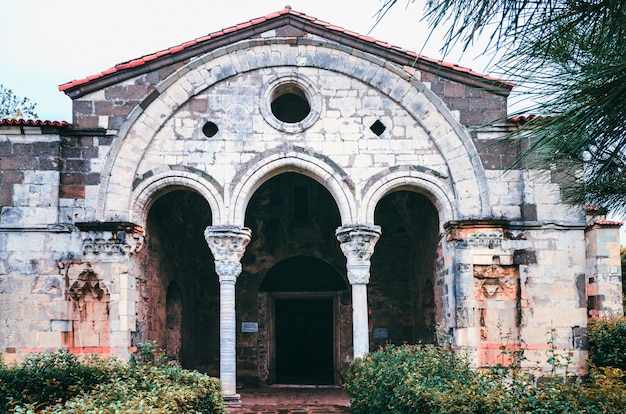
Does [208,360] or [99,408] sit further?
[208,360]

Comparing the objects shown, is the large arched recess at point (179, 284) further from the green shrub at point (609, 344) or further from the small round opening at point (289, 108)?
the green shrub at point (609, 344)

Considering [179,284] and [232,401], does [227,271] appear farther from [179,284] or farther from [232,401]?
[179,284]

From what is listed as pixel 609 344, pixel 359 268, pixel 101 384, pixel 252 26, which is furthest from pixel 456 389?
pixel 252 26

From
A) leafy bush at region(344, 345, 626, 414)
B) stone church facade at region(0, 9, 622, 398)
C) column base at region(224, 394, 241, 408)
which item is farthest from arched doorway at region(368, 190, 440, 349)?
column base at region(224, 394, 241, 408)

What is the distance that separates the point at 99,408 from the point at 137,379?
2043mm

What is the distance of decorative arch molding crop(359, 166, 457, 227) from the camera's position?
412 inches

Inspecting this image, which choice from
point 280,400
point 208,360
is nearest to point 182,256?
point 208,360

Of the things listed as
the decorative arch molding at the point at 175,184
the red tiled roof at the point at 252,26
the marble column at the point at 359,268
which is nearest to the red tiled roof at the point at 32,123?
the red tiled roof at the point at 252,26

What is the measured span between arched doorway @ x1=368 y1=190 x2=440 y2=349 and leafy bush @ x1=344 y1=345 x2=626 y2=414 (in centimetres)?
415

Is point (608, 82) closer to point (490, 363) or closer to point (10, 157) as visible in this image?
point (490, 363)

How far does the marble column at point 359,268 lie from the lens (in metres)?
10.3

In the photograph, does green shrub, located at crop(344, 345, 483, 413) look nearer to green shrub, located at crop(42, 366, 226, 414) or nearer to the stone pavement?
the stone pavement

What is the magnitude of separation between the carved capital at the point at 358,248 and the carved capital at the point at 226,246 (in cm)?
161

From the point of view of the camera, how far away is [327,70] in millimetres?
10836
